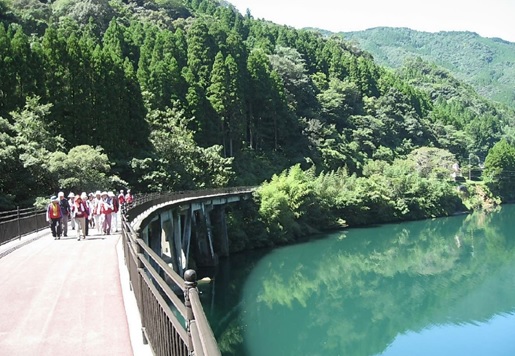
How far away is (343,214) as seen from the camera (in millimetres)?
54844

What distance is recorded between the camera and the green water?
71.6ft

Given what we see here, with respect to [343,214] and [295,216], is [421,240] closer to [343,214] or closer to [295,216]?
[343,214]

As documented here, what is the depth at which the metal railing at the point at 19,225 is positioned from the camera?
16.0 metres

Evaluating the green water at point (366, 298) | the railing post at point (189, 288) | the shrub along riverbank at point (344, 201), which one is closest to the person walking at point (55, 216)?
the green water at point (366, 298)

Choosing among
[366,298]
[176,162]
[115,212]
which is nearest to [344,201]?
[176,162]

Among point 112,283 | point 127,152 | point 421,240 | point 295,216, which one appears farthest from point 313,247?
point 112,283

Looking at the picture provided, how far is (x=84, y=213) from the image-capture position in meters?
16.9

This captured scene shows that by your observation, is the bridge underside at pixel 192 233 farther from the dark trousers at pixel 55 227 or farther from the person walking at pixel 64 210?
the dark trousers at pixel 55 227

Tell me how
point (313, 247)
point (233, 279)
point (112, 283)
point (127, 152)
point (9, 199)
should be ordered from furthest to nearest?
1. point (313, 247)
2. point (127, 152)
3. point (233, 279)
4. point (9, 199)
5. point (112, 283)

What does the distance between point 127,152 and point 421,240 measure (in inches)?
1130

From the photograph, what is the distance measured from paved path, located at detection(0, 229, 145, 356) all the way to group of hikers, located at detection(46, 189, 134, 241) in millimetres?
2749

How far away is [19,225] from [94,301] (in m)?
10.5

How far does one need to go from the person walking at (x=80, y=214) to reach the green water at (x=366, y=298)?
22.7ft

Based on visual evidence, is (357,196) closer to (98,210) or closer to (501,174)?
(501,174)
